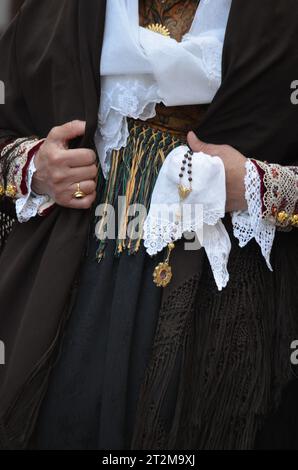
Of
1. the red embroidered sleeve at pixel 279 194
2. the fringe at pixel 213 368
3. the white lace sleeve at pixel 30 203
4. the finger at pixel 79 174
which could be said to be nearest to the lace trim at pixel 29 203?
the white lace sleeve at pixel 30 203

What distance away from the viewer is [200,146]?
52.3 inches

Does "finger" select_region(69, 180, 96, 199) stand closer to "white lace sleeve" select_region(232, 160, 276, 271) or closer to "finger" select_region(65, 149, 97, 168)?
"finger" select_region(65, 149, 97, 168)

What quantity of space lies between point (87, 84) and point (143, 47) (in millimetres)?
138

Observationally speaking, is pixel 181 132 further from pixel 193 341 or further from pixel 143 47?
pixel 193 341

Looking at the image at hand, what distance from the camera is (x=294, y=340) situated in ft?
4.43

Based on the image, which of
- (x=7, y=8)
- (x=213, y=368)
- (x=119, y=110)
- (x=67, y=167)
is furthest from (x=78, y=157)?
(x=7, y=8)

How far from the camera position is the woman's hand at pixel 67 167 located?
4.35ft

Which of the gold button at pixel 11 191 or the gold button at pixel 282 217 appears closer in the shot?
the gold button at pixel 282 217

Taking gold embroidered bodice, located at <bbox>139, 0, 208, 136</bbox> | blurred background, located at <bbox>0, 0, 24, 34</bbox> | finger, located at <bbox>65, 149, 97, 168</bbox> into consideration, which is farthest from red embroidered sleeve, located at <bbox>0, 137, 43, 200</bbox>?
blurred background, located at <bbox>0, 0, 24, 34</bbox>

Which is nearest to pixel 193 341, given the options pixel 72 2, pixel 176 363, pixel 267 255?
pixel 176 363

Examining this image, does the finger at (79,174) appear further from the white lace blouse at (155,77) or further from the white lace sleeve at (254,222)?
the white lace sleeve at (254,222)

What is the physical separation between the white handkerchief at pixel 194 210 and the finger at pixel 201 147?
30 mm

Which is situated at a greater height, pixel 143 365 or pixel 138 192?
pixel 138 192
